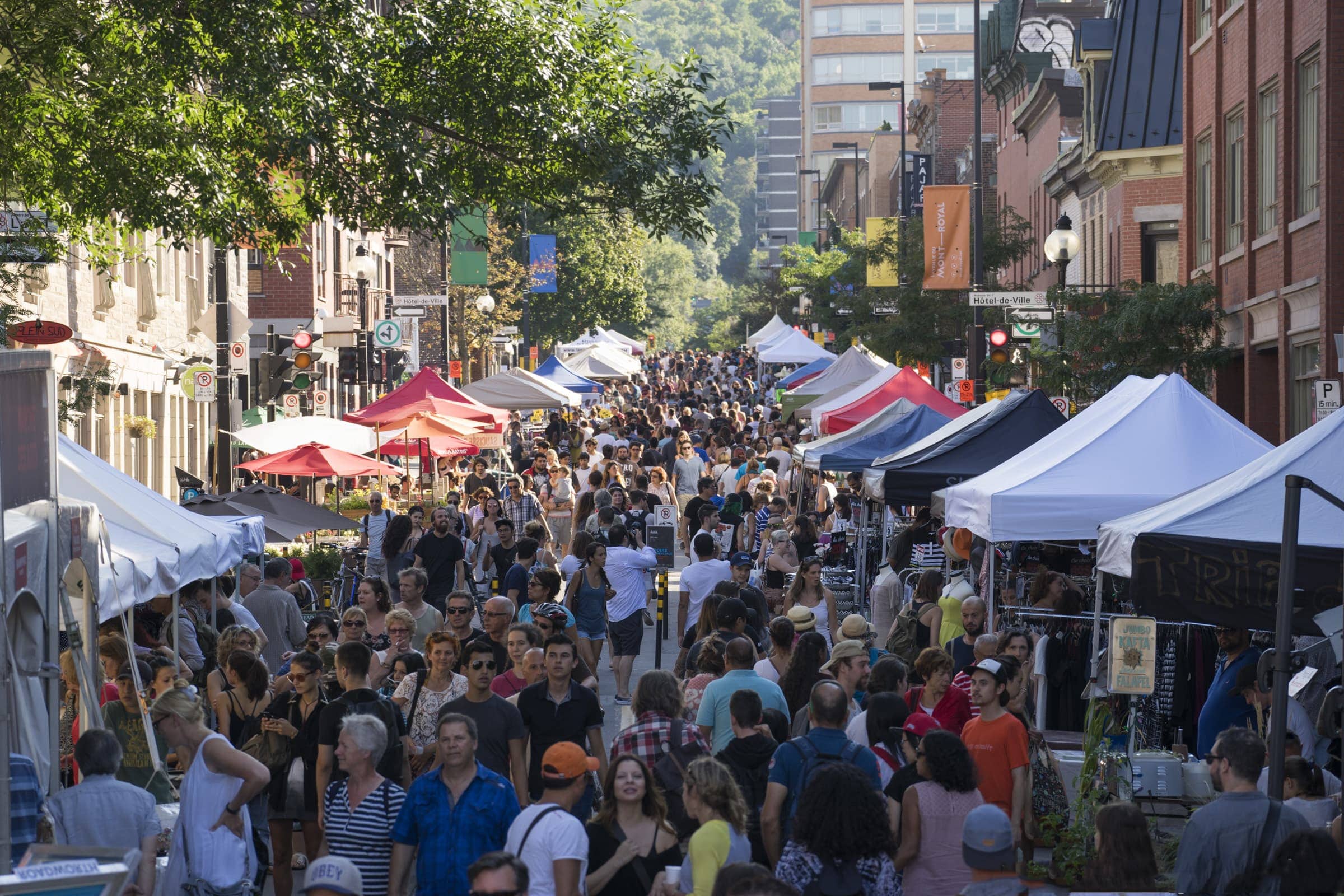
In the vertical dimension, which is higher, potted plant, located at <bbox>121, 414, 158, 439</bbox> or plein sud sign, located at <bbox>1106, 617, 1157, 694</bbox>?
potted plant, located at <bbox>121, 414, 158, 439</bbox>

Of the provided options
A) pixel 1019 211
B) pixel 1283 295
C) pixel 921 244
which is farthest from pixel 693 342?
pixel 1283 295

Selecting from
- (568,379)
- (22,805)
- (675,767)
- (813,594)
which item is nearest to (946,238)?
(568,379)

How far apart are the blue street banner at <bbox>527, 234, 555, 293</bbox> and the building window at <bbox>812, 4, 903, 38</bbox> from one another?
9542 cm

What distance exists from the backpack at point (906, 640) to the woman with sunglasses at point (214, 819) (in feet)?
21.2

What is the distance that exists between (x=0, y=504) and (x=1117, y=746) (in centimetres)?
789

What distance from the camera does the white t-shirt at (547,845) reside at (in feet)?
23.1

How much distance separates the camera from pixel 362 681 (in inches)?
377

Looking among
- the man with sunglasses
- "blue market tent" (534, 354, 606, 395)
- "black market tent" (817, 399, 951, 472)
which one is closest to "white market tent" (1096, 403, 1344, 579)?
the man with sunglasses

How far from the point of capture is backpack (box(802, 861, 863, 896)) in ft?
23.3

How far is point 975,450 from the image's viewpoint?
17672mm

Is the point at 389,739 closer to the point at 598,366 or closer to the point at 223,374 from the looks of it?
the point at 223,374

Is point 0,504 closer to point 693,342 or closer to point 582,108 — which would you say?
point 582,108

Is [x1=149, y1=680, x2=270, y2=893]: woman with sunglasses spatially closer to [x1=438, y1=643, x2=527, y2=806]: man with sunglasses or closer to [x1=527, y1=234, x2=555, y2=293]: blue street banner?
[x1=438, y1=643, x2=527, y2=806]: man with sunglasses

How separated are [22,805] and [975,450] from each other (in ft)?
39.3
